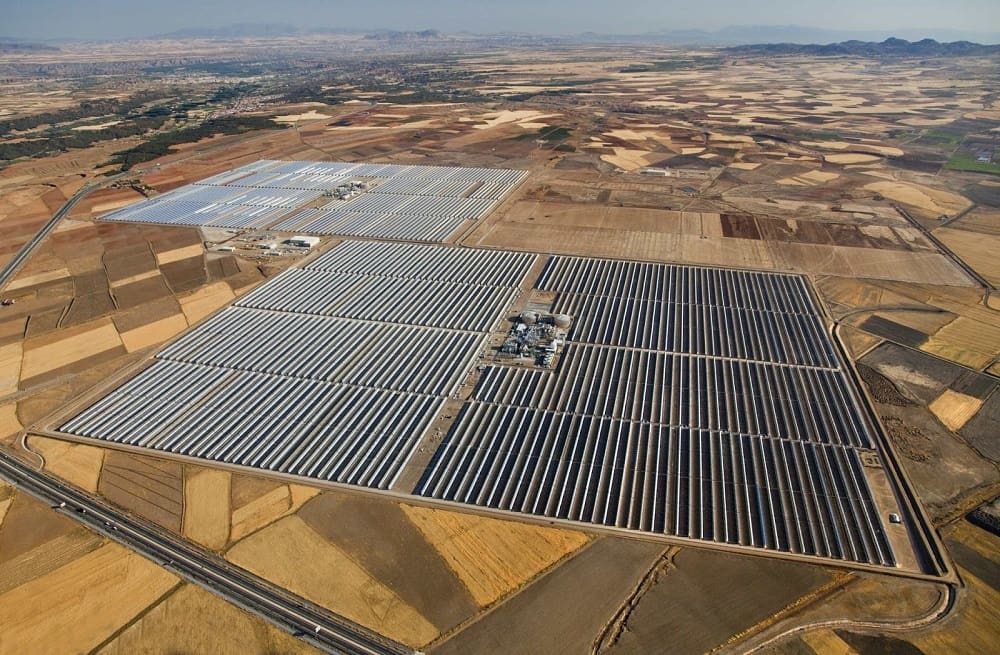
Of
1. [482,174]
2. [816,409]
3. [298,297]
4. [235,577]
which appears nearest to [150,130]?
[482,174]

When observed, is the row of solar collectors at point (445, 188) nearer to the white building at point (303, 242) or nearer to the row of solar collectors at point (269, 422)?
the white building at point (303, 242)

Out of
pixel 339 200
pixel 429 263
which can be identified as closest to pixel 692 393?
pixel 429 263

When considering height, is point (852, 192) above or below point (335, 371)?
above

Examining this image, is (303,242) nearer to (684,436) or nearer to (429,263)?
(429,263)

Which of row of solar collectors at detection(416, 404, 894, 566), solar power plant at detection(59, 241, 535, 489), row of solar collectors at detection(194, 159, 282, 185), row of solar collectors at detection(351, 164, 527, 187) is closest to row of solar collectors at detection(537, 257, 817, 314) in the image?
solar power plant at detection(59, 241, 535, 489)

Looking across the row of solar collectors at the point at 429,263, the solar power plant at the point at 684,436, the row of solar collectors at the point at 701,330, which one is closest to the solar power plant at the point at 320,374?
the row of solar collectors at the point at 429,263

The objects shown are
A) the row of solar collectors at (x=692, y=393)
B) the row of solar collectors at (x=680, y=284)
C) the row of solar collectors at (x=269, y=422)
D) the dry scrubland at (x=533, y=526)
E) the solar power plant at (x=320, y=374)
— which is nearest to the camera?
the dry scrubland at (x=533, y=526)

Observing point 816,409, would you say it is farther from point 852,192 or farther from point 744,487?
point 852,192
